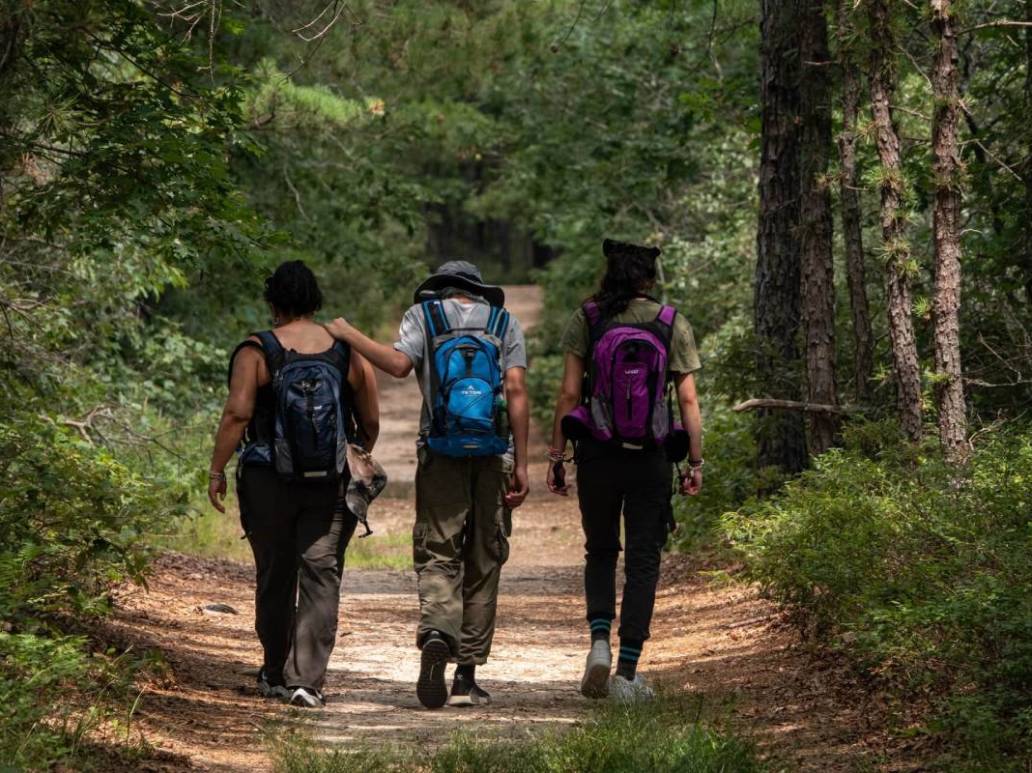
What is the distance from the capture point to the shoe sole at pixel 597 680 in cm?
696

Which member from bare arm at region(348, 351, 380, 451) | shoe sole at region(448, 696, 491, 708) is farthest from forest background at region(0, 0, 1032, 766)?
shoe sole at region(448, 696, 491, 708)

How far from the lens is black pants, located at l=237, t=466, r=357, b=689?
22.6 ft

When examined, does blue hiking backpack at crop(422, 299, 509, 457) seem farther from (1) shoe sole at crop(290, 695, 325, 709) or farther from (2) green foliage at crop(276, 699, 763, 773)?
(2) green foliage at crop(276, 699, 763, 773)

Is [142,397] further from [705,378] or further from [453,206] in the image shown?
[453,206]

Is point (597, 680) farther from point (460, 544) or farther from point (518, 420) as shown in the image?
point (518, 420)

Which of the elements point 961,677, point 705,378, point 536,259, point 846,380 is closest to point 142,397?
point 705,378

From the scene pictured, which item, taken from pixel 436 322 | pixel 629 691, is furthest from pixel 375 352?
pixel 629 691

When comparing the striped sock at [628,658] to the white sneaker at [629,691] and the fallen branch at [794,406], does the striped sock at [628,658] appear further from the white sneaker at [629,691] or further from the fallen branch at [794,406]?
the fallen branch at [794,406]

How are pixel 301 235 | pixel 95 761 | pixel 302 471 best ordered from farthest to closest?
pixel 301 235, pixel 302 471, pixel 95 761

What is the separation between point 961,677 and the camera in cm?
570

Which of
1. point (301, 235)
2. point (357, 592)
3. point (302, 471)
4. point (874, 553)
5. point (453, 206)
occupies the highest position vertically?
point (453, 206)

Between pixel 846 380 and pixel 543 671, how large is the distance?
15.1 feet

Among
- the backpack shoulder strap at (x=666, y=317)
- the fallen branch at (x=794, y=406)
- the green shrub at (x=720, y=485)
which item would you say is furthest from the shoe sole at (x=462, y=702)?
the green shrub at (x=720, y=485)

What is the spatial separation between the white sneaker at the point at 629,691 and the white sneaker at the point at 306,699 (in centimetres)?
132
